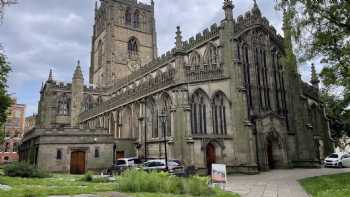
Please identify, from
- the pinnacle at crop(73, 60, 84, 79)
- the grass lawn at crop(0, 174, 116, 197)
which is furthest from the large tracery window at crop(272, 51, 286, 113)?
the pinnacle at crop(73, 60, 84, 79)

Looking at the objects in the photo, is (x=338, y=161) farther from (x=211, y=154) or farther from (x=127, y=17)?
(x=127, y=17)

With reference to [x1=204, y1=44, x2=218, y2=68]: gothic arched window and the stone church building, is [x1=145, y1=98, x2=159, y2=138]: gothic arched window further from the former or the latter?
[x1=204, y1=44, x2=218, y2=68]: gothic arched window

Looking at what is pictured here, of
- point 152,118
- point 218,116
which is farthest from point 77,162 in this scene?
point 218,116

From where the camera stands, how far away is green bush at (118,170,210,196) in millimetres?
10859

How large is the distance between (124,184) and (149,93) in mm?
21747

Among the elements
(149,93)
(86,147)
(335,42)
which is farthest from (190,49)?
(335,42)

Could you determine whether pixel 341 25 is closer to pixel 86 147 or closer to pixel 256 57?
pixel 256 57

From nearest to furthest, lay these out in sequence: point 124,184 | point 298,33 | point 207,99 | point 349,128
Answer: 1. point 124,184
2. point 298,33
3. point 207,99
4. point 349,128

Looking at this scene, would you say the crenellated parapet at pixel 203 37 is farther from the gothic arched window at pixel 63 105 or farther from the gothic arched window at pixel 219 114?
the gothic arched window at pixel 63 105

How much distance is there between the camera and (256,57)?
31.2 meters

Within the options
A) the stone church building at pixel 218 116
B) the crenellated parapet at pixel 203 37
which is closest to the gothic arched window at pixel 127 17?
the stone church building at pixel 218 116

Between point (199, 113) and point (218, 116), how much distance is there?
1.82 metres

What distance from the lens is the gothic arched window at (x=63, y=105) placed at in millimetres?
51906

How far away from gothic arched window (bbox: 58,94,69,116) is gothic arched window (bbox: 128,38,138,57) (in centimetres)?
1825
